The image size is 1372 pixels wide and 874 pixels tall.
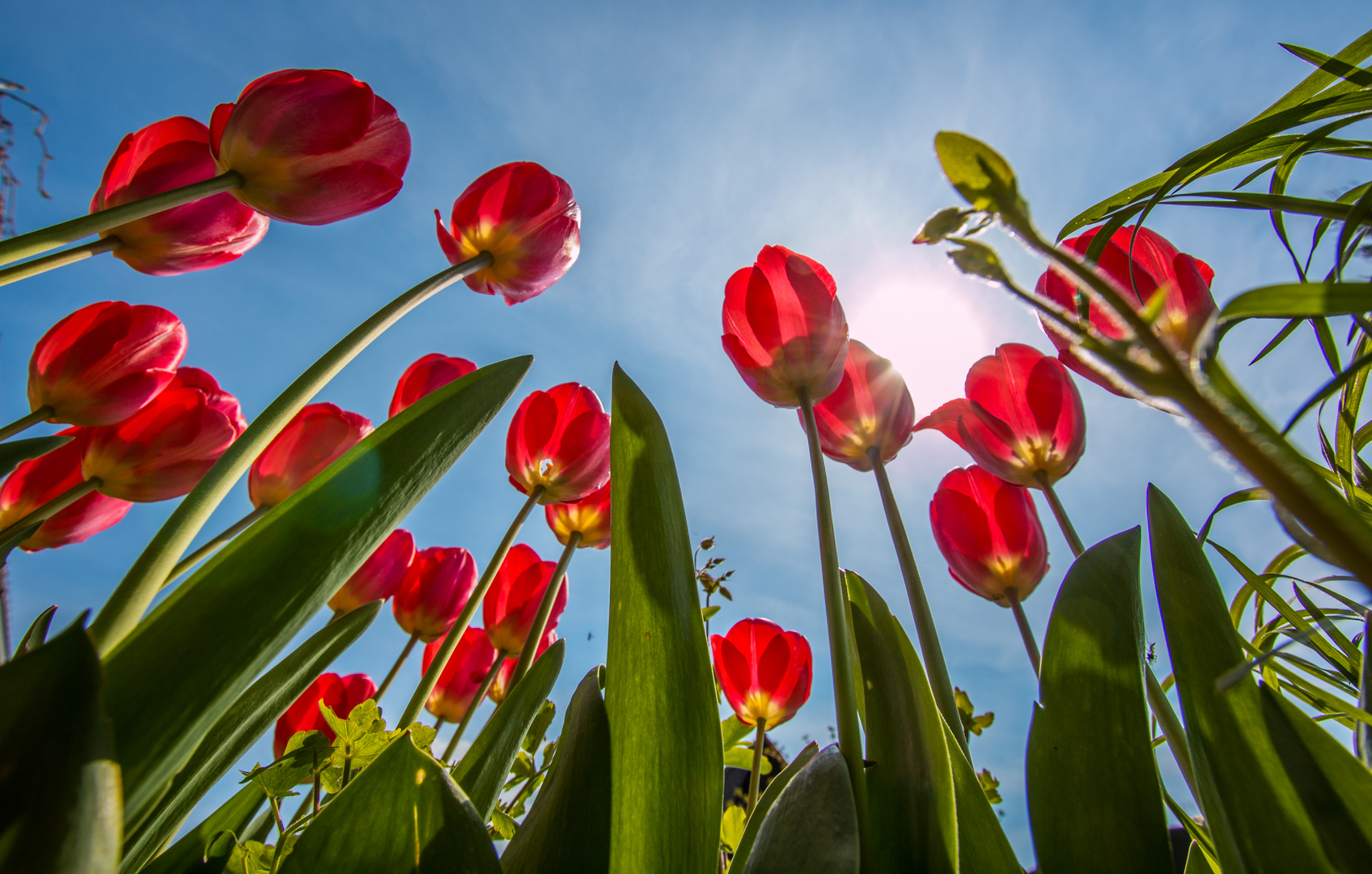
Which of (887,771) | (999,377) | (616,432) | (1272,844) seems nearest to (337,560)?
(616,432)

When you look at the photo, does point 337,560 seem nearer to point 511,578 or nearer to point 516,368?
point 516,368

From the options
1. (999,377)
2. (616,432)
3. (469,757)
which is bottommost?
(469,757)

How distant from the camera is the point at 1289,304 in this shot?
0.14 meters

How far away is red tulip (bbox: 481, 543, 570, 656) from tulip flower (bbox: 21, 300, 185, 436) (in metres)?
0.38

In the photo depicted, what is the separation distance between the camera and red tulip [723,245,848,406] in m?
0.50

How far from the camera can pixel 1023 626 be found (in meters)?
0.54

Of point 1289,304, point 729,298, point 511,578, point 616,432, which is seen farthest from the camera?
point 511,578

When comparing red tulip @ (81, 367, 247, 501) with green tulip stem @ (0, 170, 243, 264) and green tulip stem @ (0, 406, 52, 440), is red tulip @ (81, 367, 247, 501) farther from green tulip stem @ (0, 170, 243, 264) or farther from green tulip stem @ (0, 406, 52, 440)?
green tulip stem @ (0, 170, 243, 264)

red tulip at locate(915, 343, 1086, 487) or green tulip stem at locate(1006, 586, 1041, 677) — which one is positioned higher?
red tulip at locate(915, 343, 1086, 487)

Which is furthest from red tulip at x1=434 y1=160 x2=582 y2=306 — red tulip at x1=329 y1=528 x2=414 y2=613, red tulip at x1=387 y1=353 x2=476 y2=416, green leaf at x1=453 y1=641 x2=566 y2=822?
green leaf at x1=453 y1=641 x2=566 y2=822

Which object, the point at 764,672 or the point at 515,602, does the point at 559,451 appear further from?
the point at 764,672

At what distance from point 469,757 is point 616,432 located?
24 cm

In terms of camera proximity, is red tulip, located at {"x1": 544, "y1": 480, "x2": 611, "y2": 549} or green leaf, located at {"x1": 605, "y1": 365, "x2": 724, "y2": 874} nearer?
green leaf, located at {"x1": 605, "y1": 365, "x2": 724, "y2": 874}

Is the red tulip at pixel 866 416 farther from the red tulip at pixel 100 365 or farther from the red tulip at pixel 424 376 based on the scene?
the red tulip at pixel 100 365
